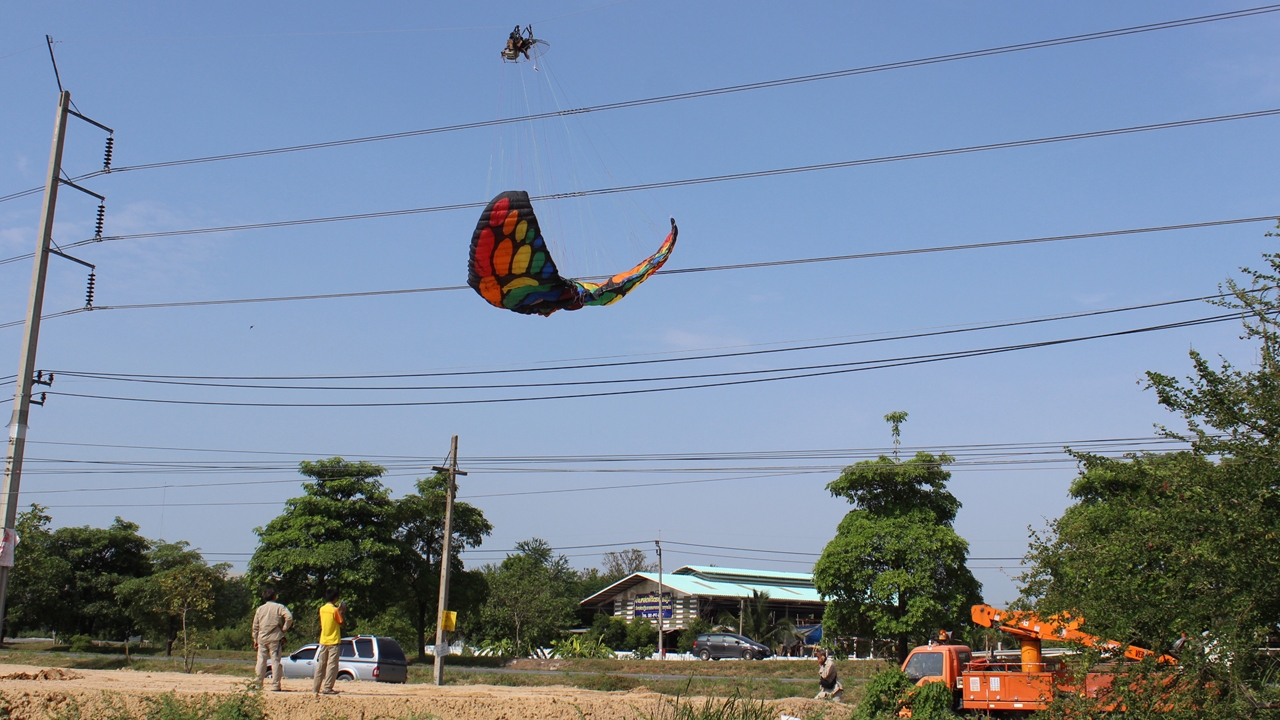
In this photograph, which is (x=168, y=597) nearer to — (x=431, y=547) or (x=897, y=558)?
(x=431, y=547)

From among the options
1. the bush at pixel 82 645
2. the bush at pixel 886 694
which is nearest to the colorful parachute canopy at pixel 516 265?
the bush at pixel 886 694

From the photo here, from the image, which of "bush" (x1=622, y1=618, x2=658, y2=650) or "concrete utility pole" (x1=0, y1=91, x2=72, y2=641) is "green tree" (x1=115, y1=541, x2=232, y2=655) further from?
"bush" (x1=622, y1=618, x2=658, y2=650)

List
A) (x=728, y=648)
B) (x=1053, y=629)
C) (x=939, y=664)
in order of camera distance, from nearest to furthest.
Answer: (x=1053, y=629)
(x=939, y=664)
(x=728, y=648)

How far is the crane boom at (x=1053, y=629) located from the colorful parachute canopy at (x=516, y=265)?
8.83 metres

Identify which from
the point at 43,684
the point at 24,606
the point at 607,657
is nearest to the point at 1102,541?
the point at 43,684

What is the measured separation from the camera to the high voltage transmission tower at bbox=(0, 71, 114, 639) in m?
18.8

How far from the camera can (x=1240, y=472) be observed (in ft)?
43.8

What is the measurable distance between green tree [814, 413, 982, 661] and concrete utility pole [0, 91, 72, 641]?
77.1 feet

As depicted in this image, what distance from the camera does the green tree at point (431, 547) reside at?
45125 mm

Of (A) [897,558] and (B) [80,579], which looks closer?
(A) [897,558]

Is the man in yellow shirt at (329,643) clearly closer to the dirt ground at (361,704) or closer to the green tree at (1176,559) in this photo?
the dirt ground at (361,704)

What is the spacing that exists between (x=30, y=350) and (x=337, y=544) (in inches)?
904

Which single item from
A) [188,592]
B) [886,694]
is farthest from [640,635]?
[886,694]

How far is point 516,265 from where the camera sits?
514 inches
